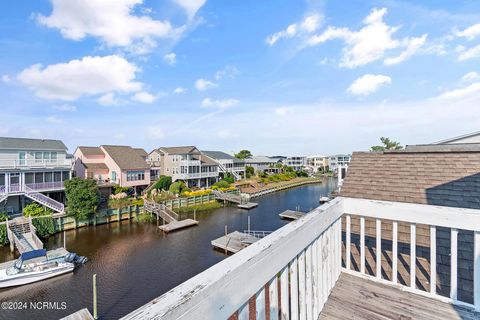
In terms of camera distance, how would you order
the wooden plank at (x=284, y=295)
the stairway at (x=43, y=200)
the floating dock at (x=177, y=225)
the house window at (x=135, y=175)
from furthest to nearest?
the house window at (x=135, y=175) < the floating dock at (x=177, y=225) < the stairway at (x=43, y=200) < the wooden plank at (x=284, y=295)

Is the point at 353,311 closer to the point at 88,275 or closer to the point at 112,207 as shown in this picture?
the point at 88,275

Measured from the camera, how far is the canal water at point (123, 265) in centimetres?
893

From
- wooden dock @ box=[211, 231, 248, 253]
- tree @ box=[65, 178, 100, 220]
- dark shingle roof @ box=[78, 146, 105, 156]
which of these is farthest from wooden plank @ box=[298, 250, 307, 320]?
dark shingle roof @ box=[78, 146, 105, 156]

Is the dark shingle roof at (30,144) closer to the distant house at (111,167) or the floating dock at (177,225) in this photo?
the distant house at (111,167)

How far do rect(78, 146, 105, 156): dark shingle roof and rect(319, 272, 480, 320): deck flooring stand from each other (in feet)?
89.4

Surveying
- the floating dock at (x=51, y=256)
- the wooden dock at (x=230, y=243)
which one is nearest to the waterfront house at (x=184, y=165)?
the wooden dock at (x=230, y=243)

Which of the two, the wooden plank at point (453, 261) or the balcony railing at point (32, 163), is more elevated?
the balcony railing at point (32, 163)

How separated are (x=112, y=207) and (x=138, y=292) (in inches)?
447

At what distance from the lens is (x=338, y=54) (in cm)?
967

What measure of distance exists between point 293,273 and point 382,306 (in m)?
1.16

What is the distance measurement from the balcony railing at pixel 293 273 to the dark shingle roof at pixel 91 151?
2698 centimetres

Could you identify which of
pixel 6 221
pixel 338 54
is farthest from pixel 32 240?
pixel 338 54

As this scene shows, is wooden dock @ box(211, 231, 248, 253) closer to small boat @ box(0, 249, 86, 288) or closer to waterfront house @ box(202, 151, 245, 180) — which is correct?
small boat @ box(0, 249, 86, 288)

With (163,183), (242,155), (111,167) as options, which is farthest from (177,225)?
(242,155)
